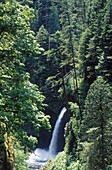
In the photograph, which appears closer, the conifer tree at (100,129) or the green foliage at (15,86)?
the green foliage at (15,86)

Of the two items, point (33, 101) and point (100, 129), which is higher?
point (33, 101)

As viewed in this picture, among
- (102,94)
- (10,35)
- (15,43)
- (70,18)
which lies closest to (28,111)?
(15,43)

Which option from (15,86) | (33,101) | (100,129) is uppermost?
(15,86)

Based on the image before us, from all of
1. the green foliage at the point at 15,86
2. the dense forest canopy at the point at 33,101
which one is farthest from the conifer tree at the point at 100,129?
the green foliage at the point at 15,86

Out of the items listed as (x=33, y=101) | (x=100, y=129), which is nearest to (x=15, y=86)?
(x=33, y=101)

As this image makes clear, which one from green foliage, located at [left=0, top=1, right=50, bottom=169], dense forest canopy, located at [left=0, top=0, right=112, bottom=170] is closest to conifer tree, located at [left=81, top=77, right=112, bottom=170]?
dense forest canopy, located at [left=0, top=0, right=112, bottom=170]

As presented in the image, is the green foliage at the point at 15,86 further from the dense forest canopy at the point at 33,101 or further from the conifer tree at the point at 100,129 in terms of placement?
the conifer tree at the point at 100,129

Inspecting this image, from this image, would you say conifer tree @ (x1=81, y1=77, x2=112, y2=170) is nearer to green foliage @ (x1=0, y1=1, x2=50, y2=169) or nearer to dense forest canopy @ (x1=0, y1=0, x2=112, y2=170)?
dense forest canopy @ (x1=0, y1=0, x2=112, y2=170)

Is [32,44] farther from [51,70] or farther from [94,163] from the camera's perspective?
[51,70]

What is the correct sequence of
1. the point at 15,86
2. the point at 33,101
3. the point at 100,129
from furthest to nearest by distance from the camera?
the point at 100,129 < the point at 33,101 < the point at 15,86

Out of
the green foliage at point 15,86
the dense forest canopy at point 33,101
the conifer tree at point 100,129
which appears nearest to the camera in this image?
the green foliage at point 15,86

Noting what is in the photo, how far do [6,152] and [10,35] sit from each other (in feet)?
12.3

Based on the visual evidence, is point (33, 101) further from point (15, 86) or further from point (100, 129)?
point (100, 129)

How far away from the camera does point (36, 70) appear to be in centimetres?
3397
